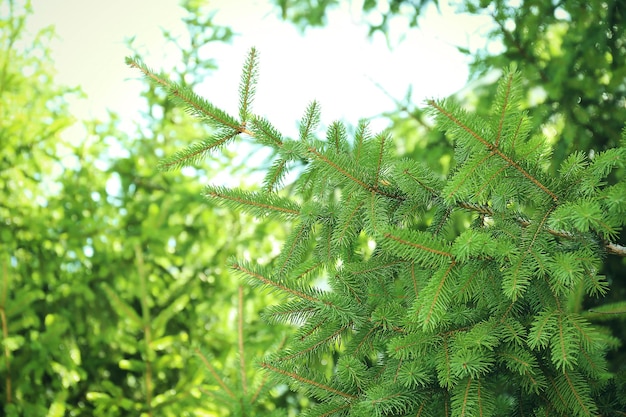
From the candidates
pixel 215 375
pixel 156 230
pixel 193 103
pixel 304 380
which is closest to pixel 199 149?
pixel 193 103

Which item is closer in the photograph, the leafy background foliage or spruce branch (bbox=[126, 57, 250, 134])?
spruce branch (bbox=[126, 57, 250, 134])

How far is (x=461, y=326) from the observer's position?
86 cm

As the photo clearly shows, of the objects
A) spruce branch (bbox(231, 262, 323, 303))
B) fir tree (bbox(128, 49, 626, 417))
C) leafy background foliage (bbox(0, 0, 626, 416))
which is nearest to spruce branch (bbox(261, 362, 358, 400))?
fir tree (bbox(128, 49, 626, 417))

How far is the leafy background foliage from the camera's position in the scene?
184cm

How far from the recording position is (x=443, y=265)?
792mm

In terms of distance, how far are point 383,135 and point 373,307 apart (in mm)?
264

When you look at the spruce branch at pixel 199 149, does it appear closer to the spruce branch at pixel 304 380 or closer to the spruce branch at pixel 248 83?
the spruce branch at pixel 248 83

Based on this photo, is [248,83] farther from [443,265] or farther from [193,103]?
[443,265]

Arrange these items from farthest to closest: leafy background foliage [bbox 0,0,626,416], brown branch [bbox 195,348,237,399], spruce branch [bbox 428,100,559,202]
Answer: leafy background foliage [bbox 0,0,626,416] → brown branch [bbox 195,348,237,399] → spruce branch [bbox 428,100,559,202]

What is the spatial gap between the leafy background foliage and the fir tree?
67cm

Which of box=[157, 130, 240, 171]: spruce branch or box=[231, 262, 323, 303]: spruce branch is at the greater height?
box=[157, 130, 240, 171]: spruce branch

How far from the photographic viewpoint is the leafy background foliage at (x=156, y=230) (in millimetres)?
1836

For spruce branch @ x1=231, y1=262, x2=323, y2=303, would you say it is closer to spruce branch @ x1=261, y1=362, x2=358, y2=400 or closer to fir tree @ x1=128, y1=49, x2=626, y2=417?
fir tree @ x1=128, y1=49, x2=626, y2=417

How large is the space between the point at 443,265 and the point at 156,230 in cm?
148
